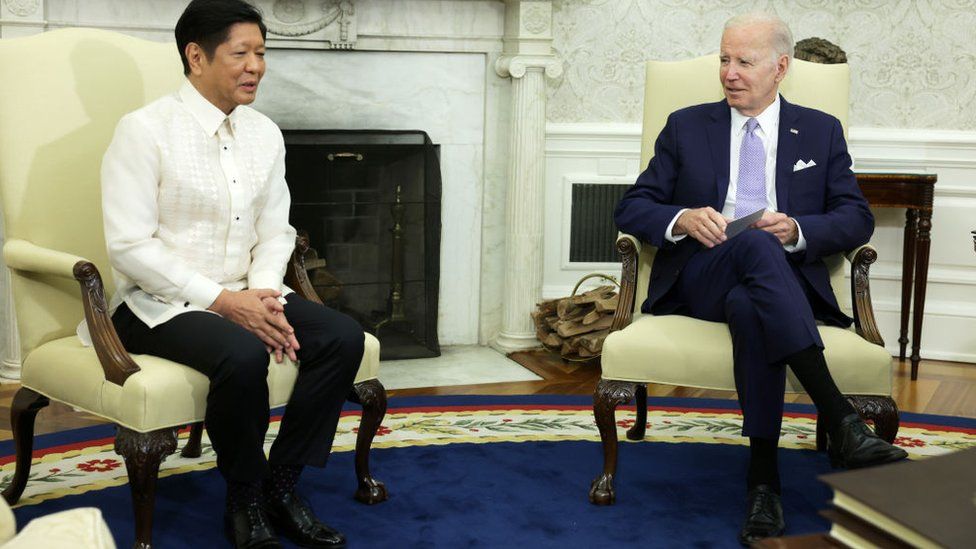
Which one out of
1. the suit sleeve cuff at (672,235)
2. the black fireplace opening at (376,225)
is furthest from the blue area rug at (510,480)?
the black fireplace opening at (376,225)

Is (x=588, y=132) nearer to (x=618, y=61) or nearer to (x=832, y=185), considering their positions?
(x=618, y=61)

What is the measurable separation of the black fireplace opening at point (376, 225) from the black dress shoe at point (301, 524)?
1.99 metres

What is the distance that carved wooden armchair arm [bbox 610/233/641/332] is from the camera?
3049mm

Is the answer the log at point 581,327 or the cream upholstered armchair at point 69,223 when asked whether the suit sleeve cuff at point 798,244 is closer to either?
the cream upholstered armchair at point 69,223

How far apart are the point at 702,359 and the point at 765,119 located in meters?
0.81

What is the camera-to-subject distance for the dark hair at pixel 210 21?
2566mm

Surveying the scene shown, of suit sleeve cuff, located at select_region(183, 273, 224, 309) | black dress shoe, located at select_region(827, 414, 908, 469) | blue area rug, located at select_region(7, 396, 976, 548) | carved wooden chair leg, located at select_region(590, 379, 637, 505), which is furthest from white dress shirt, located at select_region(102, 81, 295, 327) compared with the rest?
black dress shoe, located at select_region(827, 414, 908, 469)

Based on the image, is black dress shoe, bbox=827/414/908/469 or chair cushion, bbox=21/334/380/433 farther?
black dress shoe, bbox=827/414/908/469

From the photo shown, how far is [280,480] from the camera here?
102 inches

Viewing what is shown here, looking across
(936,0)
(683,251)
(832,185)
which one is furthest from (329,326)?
(936,0)

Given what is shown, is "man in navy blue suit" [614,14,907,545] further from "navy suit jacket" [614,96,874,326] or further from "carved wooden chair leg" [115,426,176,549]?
"carved wooden chair leg" [115,426,176,549]

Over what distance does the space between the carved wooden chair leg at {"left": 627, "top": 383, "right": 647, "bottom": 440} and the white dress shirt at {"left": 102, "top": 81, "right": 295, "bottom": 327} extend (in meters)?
1.23

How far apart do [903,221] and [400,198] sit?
211 centimetres

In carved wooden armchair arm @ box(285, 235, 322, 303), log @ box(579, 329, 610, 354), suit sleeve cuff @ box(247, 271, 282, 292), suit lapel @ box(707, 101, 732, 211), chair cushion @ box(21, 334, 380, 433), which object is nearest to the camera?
chair cushion @ box(21, 334, 380, 433)
